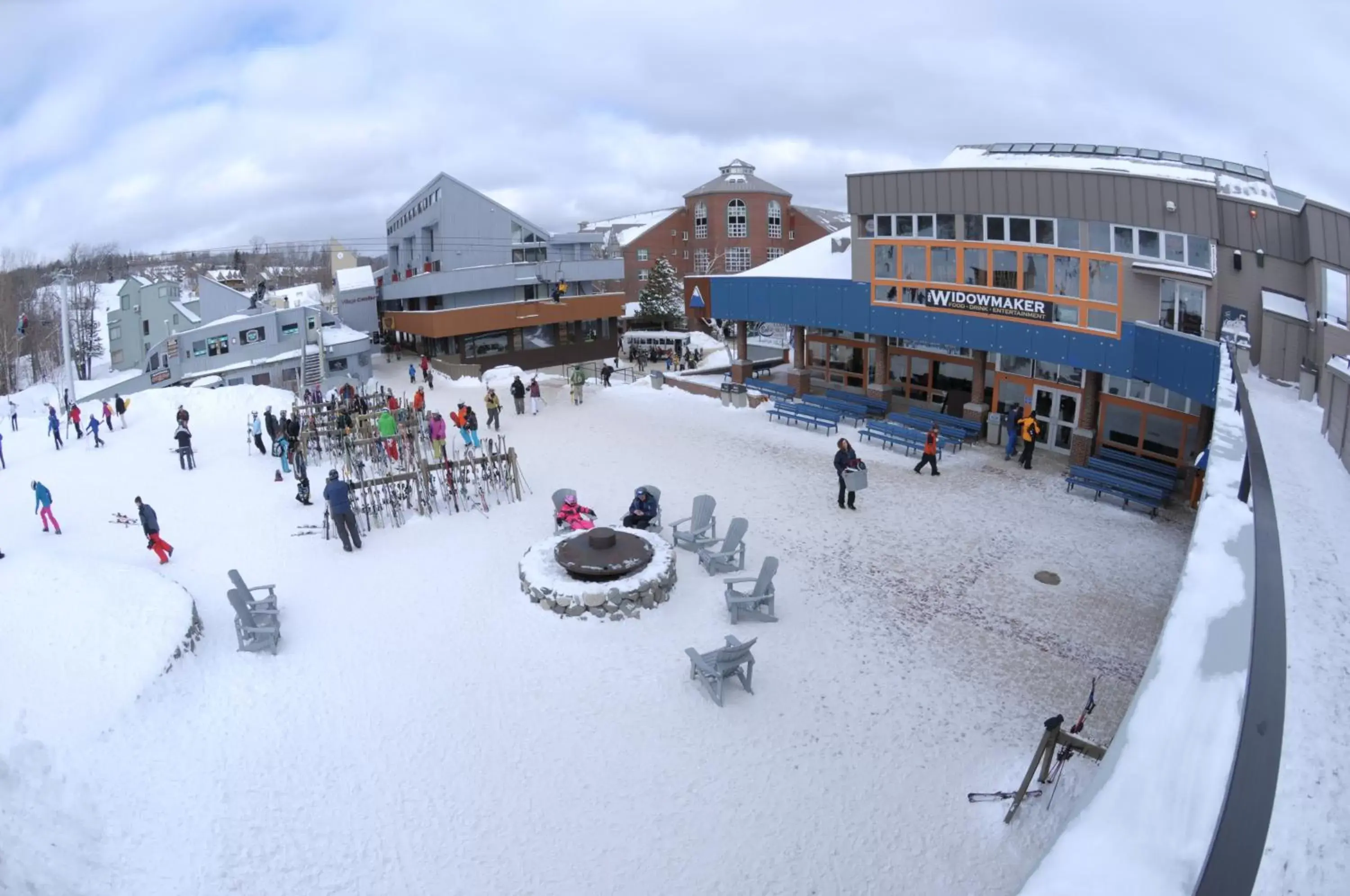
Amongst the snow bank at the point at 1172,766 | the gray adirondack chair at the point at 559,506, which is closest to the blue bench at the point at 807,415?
the gray adirondack chair at the point at 559,506

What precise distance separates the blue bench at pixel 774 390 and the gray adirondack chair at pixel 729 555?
43.2 feet

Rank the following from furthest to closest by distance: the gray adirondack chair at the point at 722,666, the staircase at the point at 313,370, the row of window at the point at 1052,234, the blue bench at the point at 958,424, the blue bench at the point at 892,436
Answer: the staircase at the point at 313,370
the blue bench at the point at 958,424
the blue bench at the point at 892,436
the row of window at the point at 1052,234
the gray adirondack chair at the point at 722,666

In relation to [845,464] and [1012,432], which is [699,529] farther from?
[1012,432]

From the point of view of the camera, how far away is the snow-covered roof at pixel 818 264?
85.1 ft

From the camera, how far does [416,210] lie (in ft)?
156

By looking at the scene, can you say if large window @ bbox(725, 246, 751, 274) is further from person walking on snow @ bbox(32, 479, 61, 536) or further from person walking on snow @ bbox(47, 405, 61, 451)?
person walking on snow @ bbox(32, 479, 61, 536)

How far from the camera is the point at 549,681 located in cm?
1073

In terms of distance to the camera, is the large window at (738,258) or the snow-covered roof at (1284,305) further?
the large window at (738,258)

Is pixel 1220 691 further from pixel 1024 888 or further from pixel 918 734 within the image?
pixel 918 734

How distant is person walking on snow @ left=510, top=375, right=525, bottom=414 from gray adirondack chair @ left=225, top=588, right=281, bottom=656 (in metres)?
15.6

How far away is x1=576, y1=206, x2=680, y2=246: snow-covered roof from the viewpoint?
2332 inches

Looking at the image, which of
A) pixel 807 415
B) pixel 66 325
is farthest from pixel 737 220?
pixel 66 325

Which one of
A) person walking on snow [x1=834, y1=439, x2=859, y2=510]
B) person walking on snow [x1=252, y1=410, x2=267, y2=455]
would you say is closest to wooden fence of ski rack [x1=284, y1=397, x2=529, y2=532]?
person walking on snow [x1=252, y1=410, x2=267, y2=455]

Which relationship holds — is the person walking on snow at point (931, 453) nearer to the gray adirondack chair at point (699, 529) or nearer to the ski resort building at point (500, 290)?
the gray adirondack chair at point (699, 529)
